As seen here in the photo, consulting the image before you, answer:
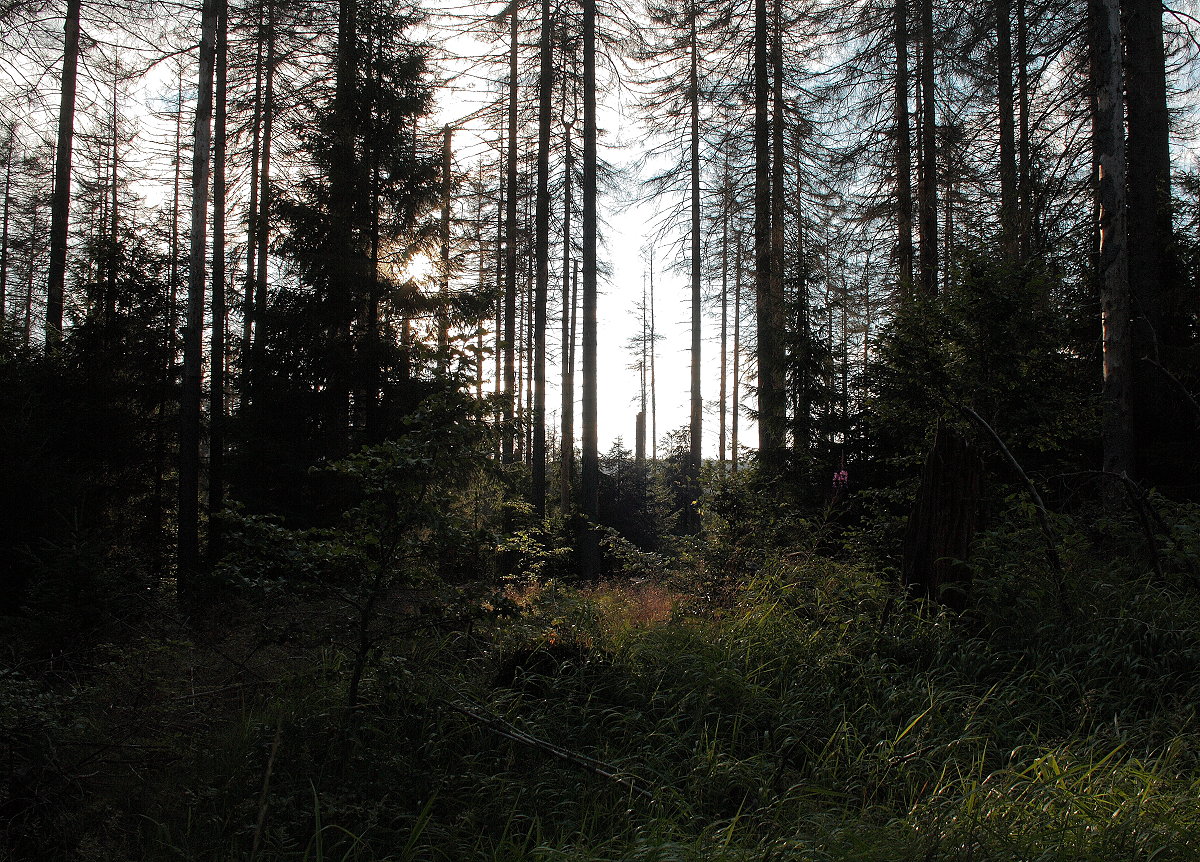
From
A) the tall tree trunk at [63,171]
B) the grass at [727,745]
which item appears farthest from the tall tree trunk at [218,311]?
the grass at [727,745]

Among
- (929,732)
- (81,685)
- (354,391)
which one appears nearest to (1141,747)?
(929,732)

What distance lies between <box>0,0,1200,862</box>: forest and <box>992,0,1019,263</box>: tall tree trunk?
17cm

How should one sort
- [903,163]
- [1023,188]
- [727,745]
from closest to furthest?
1. [727,745]
2. [1023,188]
3. [903,163]

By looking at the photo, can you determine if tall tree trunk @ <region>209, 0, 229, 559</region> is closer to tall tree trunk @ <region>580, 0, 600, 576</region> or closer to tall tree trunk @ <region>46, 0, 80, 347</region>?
tall tree trunk @ <region>46, 0, 80, 347</region>

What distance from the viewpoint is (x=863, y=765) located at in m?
3.19

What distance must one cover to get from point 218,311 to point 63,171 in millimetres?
3923

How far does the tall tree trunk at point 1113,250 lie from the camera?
740 centimetres

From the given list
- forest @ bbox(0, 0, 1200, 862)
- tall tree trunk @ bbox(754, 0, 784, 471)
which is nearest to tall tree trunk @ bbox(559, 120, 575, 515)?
forest @ bbox(0, 0, 1200, 862)

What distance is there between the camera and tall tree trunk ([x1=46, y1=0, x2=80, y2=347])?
10617 millimetres

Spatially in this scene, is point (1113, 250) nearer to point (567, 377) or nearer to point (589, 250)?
point (589, 250)

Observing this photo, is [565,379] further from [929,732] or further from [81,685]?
[929,732]

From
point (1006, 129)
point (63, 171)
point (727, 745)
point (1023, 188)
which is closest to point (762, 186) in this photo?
point (1006, 129)

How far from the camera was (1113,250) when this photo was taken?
7.59m

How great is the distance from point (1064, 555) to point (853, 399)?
4.75 meters
